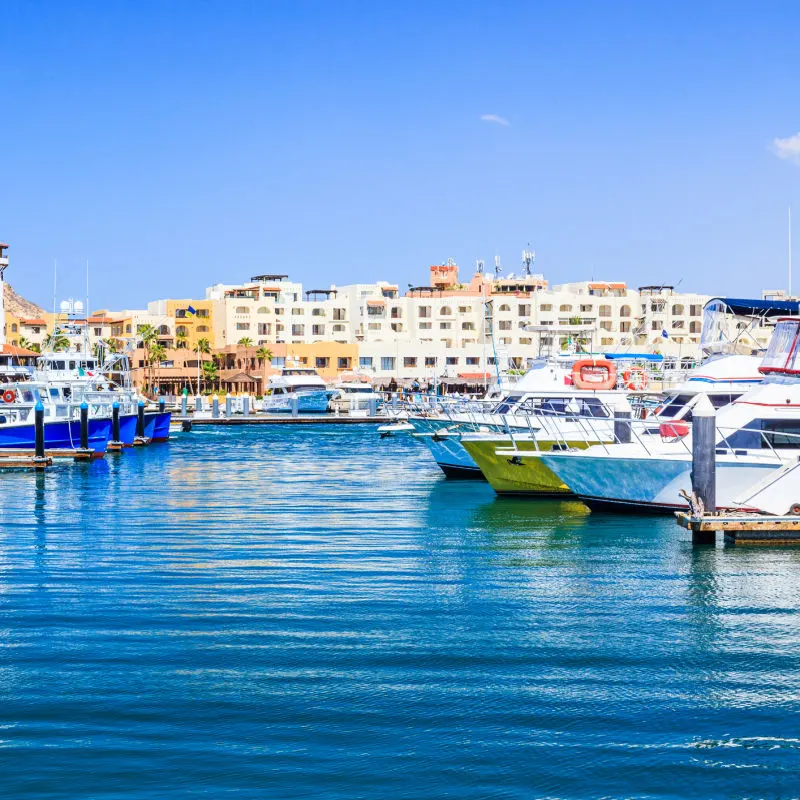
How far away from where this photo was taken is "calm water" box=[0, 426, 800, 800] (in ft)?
36.3

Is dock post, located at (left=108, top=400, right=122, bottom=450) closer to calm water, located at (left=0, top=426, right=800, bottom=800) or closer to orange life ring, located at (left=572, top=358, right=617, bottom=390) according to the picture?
orange life ring, located at (left=572, top=358, right=617, bottom=390)

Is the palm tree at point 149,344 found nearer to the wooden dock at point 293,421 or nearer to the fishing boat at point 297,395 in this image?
the fishing boat at point 297,395

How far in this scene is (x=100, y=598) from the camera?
18484mm

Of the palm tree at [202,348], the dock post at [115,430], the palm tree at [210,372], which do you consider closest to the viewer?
the dock post at [115,430]

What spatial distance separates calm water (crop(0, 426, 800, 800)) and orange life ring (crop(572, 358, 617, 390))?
12293 mm

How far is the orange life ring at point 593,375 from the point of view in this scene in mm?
39250

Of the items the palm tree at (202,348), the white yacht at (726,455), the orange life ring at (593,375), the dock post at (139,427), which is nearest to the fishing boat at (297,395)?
the palm tree at (202,348)

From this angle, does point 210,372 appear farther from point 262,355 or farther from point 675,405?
point 675,405

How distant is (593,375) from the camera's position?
3941 cm

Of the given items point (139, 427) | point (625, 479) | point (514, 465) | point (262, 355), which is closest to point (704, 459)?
point (625, 479)

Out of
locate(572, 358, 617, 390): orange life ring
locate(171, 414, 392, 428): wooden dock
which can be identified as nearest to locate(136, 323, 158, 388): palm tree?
locate(171, 414, 392, 428): wooden dock

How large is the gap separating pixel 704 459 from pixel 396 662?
9.87m

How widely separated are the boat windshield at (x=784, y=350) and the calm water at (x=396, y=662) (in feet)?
15.9

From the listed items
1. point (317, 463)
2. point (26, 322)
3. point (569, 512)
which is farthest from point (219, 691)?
point (26, 322)
